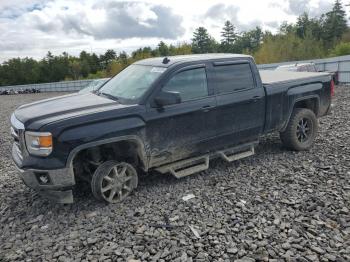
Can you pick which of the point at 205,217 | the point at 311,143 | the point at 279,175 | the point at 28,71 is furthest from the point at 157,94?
the point at 28,71

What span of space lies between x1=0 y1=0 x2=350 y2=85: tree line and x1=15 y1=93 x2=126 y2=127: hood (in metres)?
54.9

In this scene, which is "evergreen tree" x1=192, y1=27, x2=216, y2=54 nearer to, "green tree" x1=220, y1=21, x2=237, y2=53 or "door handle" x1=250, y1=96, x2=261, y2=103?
"green tree" x1=220, y1=21, x2=237, y2=53

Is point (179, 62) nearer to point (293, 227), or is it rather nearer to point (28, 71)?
point (293, 227)

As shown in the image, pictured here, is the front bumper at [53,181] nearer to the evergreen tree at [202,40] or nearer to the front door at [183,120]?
the front door at [183,120]

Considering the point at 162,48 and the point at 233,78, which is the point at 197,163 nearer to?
the point at 233,78

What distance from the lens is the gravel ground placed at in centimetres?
349

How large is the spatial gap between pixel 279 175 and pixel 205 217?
6.01 feet

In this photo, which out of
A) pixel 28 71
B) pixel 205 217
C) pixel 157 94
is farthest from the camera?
pixel 28 71

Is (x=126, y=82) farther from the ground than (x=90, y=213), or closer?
farther from the ground

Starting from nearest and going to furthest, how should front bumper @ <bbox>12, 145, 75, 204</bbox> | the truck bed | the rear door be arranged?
front bumper @ <bbox>12, 145, 75, 204</bbox>, the rear door, the truck bed

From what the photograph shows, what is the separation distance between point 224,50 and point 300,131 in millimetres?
79570

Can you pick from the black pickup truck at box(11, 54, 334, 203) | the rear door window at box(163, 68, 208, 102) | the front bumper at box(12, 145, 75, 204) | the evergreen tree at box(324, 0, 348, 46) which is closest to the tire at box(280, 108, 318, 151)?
the black pickup truck at box(11, 54, 334, 203)

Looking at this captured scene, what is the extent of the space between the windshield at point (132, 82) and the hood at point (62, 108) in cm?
25

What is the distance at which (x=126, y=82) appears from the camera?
5.26m
